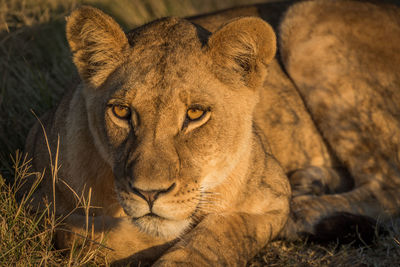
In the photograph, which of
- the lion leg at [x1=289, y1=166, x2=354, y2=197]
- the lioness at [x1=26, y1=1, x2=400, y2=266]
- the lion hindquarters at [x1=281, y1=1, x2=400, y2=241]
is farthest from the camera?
the lion leg at [x1=289, y1=166, x2=354, y2=197]

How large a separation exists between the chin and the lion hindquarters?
→ 130 cm

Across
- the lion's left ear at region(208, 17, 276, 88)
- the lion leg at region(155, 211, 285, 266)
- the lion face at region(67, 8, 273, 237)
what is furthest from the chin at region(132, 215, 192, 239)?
the lion's left ear at region(208, 17, 276, 88)

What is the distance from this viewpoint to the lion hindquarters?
144 inches

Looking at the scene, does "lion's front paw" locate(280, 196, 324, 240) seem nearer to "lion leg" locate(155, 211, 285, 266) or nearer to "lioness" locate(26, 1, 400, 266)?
"lioness" locate(26, 1, 400, 266)

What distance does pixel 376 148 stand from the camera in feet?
12.3

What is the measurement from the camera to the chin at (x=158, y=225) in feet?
7.48

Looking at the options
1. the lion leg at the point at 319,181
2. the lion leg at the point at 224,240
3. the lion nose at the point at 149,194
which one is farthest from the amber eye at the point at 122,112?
the lion leg at the point at 319,181

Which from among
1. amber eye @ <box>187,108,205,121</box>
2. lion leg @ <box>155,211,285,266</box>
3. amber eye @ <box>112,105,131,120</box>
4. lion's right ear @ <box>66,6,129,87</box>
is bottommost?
lion leg @ <box>155,211,285,266</box>

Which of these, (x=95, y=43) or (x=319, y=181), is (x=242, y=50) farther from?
(x=319, y=181)

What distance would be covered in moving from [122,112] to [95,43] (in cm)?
44

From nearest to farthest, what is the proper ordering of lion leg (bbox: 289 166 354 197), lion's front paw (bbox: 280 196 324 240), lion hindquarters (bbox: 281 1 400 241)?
1. lion's front paw (bbox: 280 196 324 240)
2. lion hindquarters (bbox: 281 1 400 241)
3. lion leg (bbox: 289 166 354 197)

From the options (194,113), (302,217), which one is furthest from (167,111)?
(302,217)

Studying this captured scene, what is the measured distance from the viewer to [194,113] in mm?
2463

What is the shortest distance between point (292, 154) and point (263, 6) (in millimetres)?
1243
